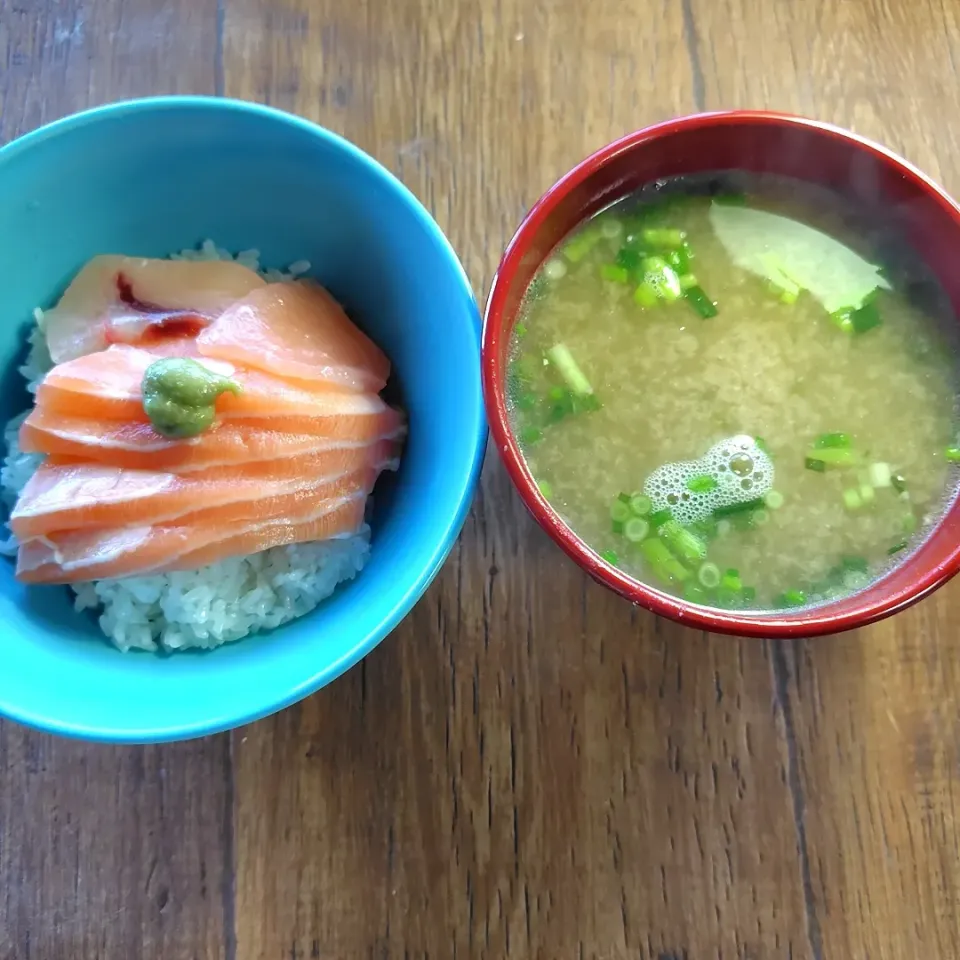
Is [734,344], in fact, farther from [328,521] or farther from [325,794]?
[325,794]

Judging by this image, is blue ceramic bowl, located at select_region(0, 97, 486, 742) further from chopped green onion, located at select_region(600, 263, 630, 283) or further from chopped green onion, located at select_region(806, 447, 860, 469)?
chopped green onion, located at select_region(806, 447, 860, 469)

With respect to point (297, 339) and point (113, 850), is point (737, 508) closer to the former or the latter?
point (297, 339)

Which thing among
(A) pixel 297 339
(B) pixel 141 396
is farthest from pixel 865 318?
(B) pixel 141 396

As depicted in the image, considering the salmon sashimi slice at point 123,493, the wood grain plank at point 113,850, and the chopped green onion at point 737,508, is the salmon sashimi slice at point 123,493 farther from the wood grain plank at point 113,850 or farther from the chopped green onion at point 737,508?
the chopped green onion at point 737,508

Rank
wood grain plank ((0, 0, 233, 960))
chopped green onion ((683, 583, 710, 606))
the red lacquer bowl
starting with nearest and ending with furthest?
1. the red lacquer bowl
2. chopped green onion ((683, 583, 710, 606))
3. wood grain plank ((0, 0, 233, 960))

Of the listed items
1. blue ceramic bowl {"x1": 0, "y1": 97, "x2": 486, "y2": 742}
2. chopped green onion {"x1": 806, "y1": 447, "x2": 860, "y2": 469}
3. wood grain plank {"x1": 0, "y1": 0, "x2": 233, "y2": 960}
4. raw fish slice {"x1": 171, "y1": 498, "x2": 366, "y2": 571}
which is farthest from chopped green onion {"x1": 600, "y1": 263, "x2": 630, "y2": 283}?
wood grain plank {"x1": 0, "y1": 0, "x2": 233, "y2": 960}

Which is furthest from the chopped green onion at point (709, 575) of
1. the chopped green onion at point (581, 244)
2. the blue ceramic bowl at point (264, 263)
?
the chopped green onion at point (581, 244)
